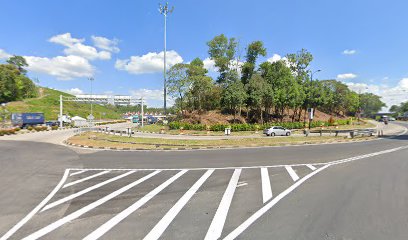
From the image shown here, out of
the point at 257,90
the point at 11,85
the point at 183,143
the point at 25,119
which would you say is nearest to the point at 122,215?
the point at 183,143

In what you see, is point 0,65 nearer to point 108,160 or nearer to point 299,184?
point 108,160

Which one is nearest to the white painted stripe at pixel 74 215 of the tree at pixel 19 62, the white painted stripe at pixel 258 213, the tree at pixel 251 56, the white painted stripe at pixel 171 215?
the white painted stripe at pixel 171 215

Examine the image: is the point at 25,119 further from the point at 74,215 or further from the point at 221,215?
the point at 221,215

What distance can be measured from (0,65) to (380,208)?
125085 millimetres

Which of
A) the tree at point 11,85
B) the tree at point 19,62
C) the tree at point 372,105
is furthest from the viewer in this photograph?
the tree at point 372,105

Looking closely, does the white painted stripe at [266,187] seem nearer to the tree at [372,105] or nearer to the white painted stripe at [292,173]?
the white painted stripe at [292,173]

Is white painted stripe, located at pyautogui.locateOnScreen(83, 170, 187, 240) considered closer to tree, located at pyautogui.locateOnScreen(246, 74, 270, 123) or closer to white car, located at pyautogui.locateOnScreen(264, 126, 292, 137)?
white car, located at pyautogui.locateOnScreen(264, 126, 292, 137)

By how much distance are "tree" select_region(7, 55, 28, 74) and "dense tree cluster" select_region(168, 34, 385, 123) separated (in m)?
119

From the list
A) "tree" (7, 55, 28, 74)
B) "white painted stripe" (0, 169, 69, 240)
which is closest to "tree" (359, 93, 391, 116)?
"white painted stripe" (0, 169, 69, 240)

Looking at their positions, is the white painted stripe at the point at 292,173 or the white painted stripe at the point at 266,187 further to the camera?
the white painted stripe at the point at 292,173

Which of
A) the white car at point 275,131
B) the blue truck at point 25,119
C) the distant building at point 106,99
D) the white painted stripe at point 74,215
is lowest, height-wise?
the white painted stripe at point 74,215

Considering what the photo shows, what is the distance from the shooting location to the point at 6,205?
264 inches

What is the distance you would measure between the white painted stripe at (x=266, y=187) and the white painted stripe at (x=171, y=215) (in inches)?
98.7

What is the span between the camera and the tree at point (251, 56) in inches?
1913
